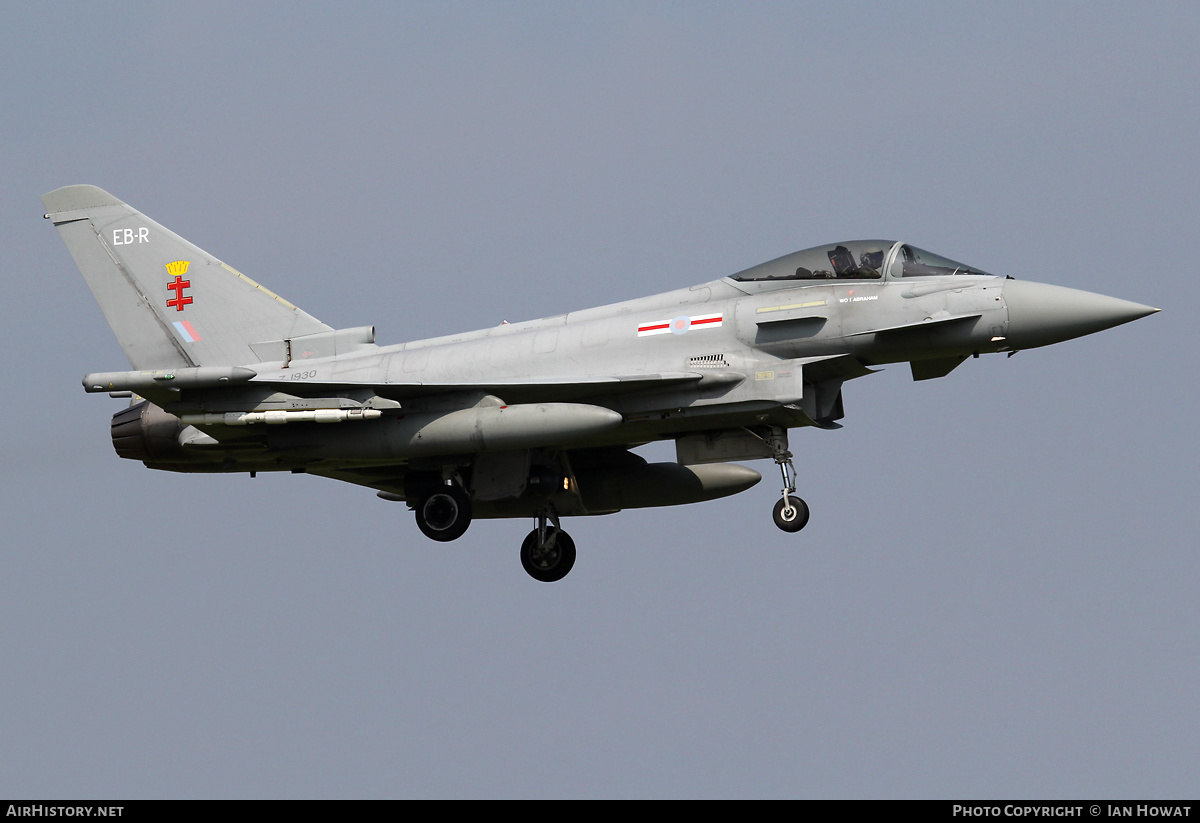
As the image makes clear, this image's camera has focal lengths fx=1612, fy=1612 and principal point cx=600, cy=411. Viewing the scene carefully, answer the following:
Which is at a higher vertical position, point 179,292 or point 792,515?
point 179,292

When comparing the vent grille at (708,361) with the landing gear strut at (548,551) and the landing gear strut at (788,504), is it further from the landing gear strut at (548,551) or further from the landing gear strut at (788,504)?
the landing gear strut at (548,551)

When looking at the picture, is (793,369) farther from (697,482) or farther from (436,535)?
(436,535)

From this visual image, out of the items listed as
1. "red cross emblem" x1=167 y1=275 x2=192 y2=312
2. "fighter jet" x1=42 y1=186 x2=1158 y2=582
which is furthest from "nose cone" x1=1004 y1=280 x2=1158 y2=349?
"red cross emblem" x1=167 y1=275 x2=192 y2=312

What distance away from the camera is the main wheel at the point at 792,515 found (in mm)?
19031

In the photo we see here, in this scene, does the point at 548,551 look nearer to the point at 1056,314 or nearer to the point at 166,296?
the point at 166,296

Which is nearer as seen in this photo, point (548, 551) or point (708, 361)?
point (708, 361)

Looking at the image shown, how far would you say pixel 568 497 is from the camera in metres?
22.5

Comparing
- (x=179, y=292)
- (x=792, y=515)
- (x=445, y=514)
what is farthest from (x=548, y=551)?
(x=179, y=292)

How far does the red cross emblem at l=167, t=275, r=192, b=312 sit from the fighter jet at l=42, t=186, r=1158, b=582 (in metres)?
0.04

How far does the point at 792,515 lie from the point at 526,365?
152 inches

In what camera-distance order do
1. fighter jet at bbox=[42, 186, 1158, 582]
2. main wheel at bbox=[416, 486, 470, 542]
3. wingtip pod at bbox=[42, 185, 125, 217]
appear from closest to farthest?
1. fighter jet at bbox=[42, 186, 1158, 582]
2. main wheel at bbox=[416, 486, 470, 542]
3. wingtip pod at bbox=[42, 185, 125, 217]

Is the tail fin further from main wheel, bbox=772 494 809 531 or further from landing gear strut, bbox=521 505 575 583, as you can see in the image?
main wheel, bbox=772 494 809 531

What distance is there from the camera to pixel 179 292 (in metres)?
21.7

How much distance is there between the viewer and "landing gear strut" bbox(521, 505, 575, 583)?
22703 millimetres
